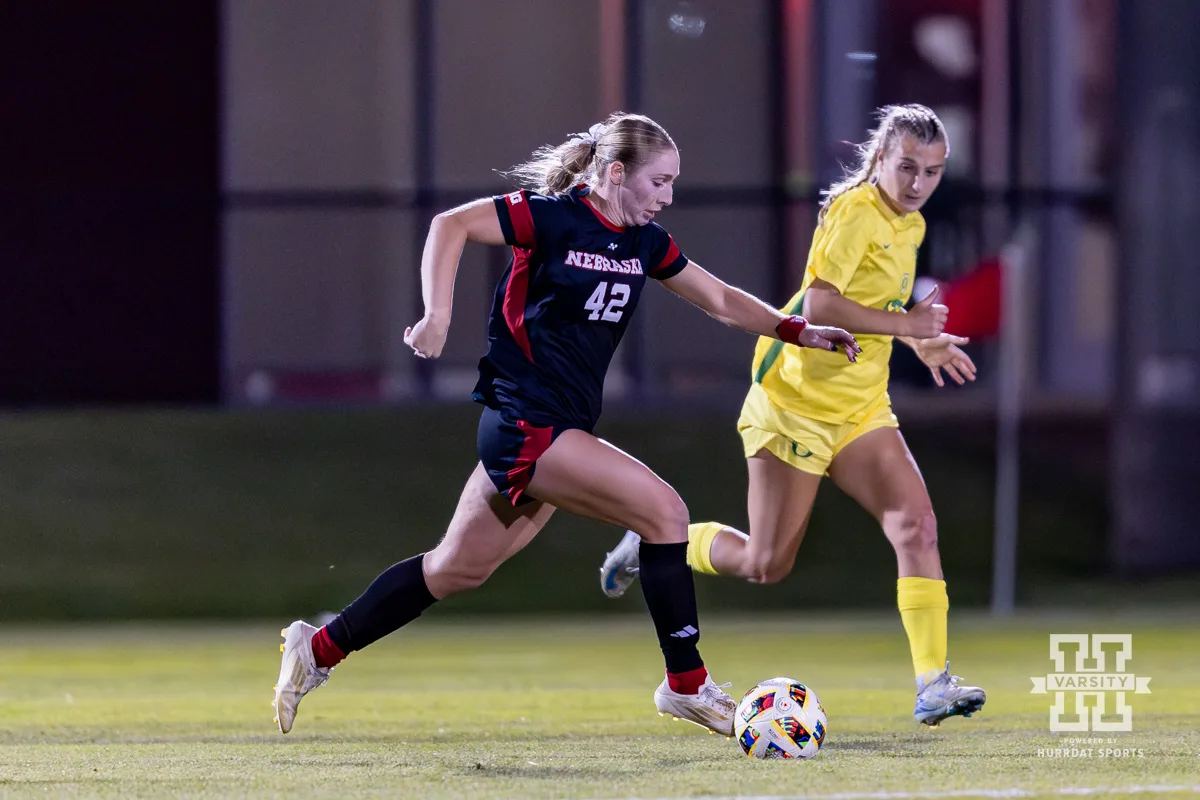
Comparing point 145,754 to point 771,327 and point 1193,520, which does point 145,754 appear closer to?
point 771,327

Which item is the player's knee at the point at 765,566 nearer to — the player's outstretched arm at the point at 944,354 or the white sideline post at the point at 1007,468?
the player's outstretched arm at the point at 944,354

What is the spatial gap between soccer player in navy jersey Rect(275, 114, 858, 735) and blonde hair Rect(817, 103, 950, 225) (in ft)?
2.43

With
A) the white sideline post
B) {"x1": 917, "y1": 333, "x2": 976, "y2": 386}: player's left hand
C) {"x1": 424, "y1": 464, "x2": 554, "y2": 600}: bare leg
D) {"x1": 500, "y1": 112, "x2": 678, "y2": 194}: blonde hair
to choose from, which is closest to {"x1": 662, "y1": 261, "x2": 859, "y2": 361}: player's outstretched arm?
{"x1": 500, "y1": 112, "x2": 678, "y2": 194}: blonde hair

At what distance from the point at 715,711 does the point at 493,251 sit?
33.7 feet

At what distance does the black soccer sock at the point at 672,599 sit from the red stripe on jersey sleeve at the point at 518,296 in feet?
2.37

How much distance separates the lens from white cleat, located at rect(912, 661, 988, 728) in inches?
231

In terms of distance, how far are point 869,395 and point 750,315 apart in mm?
674

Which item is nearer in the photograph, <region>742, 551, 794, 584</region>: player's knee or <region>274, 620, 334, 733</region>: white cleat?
<region>274, 620, 334, 733</region>: white cleat

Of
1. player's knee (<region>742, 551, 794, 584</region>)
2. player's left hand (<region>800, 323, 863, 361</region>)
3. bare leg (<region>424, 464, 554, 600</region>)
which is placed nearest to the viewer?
bare leg (<region>424, 464, 554, 600</region>)

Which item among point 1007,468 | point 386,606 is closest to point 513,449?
point 386,606

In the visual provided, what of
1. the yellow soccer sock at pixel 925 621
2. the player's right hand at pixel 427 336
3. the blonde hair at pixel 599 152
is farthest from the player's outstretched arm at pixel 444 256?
the yellow soccer sock at pixel 925 621

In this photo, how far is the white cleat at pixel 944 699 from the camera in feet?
19.2

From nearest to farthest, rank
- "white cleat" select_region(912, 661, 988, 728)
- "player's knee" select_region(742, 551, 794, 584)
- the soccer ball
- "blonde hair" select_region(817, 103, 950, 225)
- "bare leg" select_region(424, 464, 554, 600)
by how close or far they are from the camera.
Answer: the soccer ball → "bare leg" select_region(424, 464, 554, 600) → "white cleat" select_region(912, 661, 988, 728) → "blonde hair" select_region(817, 103, 950, 225) → "player's knee" select_region(742, 551, 794, 584)

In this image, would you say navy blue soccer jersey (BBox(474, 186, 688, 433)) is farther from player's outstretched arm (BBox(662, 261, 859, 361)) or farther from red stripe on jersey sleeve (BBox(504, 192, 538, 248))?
player's outstretched arm (BBox(662, 261, 859, 361))
